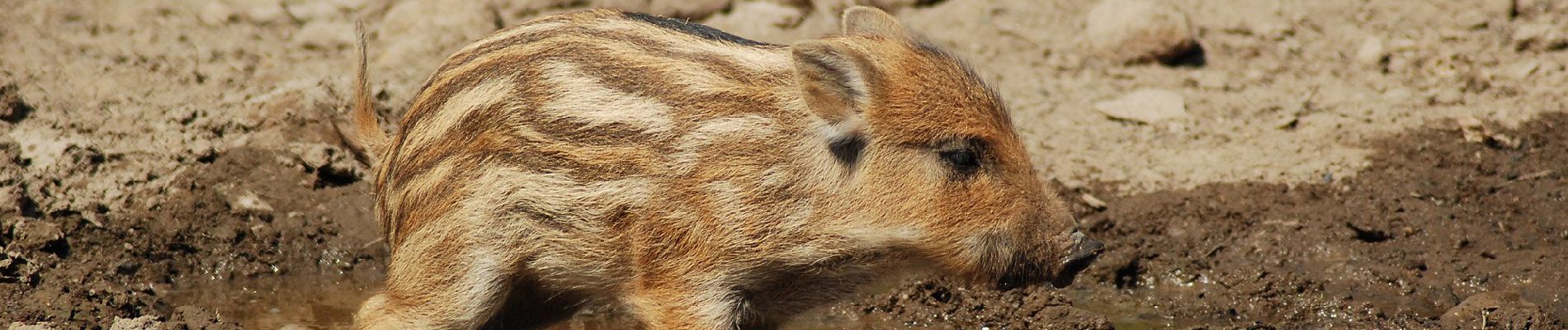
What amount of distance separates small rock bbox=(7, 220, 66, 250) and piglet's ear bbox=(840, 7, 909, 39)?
113 inches

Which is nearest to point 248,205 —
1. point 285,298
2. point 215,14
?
point 285,298

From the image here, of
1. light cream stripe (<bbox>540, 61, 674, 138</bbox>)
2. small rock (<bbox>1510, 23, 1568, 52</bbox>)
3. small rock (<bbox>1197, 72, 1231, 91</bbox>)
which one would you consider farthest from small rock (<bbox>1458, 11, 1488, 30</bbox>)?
light cream stripe (<bbox>540, 61, 674, 138</bbox>)

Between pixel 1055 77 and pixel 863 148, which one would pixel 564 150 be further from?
pixel 1055 77

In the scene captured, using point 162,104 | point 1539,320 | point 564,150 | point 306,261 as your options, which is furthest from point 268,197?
point 1539,320

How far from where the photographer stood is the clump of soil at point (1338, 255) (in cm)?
554

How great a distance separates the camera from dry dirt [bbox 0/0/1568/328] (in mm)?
5543

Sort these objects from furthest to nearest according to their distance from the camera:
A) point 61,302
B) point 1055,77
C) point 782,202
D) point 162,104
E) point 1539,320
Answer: point 1055,77 → point 162,104 → point 1539,320 → point 61,302 → point 782,202

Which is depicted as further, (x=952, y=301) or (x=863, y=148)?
(x=952, y=301)

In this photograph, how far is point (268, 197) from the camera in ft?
19.7

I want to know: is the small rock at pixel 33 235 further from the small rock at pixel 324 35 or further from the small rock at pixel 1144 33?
the small rock at pixel 1144 33

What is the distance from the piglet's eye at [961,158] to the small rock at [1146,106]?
10.1ft

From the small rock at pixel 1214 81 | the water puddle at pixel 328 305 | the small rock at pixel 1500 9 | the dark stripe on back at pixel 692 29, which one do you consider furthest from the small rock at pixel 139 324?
the small rock at pixel 1500 9

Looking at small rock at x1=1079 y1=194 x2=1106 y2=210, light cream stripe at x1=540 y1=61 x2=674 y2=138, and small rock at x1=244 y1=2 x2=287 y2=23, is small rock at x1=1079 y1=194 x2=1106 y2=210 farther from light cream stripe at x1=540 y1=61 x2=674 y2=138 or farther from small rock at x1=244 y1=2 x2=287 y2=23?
small rock at x1=244 y1=2 x2=287 y2=23

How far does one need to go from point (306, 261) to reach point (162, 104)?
4.07ft
